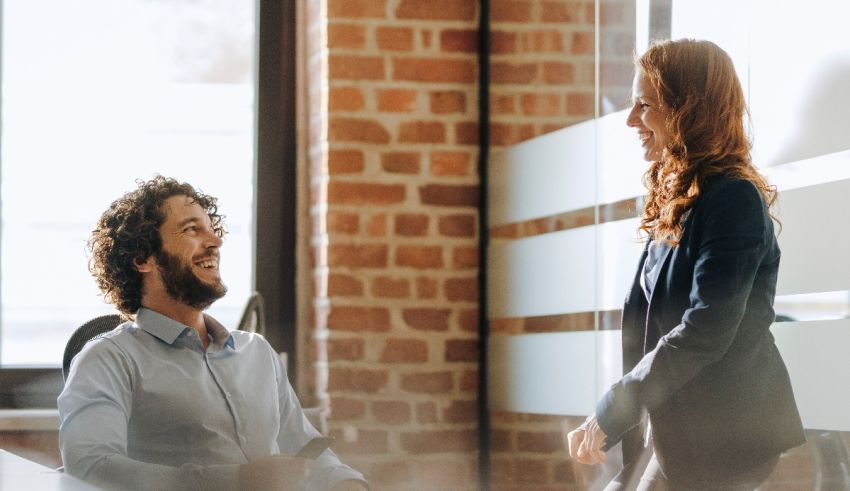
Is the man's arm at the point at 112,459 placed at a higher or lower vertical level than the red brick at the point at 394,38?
lower

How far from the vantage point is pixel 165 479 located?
65.3 inches

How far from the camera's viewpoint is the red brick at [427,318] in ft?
9.59

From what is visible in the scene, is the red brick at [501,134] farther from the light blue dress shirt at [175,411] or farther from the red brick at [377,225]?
the light blue dress shirt at [175,411]

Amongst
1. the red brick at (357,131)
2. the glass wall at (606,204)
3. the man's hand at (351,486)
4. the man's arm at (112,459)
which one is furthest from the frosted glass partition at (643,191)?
the man's arm at (112,459)

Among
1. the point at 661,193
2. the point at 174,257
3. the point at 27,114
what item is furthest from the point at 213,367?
the point at 27,114

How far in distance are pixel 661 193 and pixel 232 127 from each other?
1.66 meters

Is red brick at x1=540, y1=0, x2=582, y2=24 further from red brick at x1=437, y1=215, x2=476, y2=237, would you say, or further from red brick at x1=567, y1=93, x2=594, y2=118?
red brick at x1=437, y1=215, x2=476, y2=237

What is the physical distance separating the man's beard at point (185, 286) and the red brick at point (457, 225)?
1007 millimetres

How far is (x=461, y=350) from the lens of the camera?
9.77 ft

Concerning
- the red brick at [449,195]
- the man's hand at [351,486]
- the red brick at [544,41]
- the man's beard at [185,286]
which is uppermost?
the red brick at [544,41]

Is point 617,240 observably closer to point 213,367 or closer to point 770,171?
point 770,171

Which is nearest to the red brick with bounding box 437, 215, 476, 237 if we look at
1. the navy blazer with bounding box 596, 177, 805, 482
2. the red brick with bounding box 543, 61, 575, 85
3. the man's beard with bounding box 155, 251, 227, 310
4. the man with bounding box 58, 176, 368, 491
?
the red brick with bounding box 543, 61, 575, 85

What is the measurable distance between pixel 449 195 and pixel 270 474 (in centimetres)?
141

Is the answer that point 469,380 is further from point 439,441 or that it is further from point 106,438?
point 106,438
